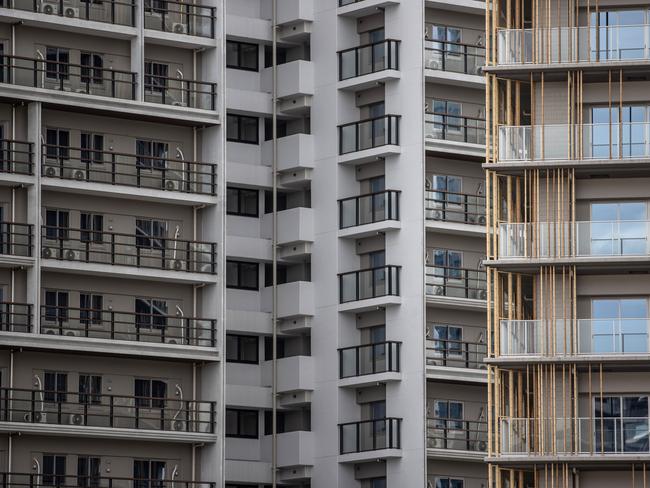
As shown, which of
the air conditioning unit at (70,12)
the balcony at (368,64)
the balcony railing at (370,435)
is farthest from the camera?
the balcony at (368,64)

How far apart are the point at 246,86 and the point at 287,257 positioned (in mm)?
7157

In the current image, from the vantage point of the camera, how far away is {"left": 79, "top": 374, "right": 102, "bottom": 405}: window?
8281 centimetres

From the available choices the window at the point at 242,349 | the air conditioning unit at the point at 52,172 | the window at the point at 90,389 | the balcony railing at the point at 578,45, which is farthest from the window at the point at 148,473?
the balcony railing at the point at 578,45

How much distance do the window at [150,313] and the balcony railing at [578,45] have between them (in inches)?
673

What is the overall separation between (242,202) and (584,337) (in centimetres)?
2105

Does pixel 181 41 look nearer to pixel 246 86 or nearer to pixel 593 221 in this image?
pixel 246 86

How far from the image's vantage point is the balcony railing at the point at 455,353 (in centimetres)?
8738

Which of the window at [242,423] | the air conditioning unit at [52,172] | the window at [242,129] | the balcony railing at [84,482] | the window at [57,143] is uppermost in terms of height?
the window at [242,129]

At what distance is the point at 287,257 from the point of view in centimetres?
9094

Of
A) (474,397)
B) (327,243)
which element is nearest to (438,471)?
(474,397)

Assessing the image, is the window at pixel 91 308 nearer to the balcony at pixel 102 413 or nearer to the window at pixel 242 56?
the balcony at pixel 102 413

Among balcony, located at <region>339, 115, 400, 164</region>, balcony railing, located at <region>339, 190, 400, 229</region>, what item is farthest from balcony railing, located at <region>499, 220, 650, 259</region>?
balcony, located at <region>339, 115, 400, 164</region>

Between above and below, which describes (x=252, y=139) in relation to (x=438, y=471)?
above

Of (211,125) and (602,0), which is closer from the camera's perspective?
(602,0)
